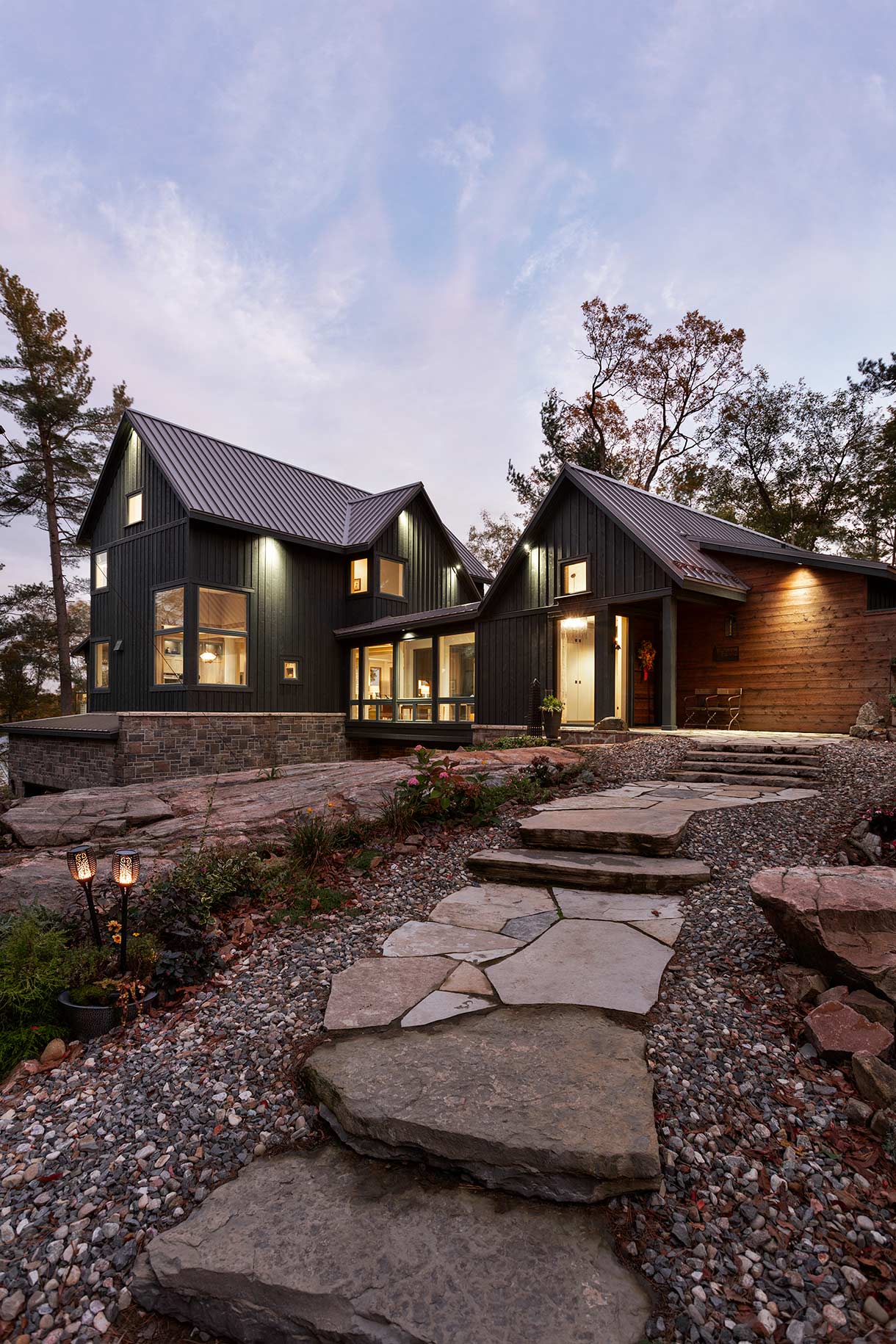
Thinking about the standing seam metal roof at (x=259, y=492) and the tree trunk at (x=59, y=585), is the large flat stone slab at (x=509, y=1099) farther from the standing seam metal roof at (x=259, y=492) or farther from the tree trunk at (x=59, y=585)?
the tree trunk at (x=59, y=585)

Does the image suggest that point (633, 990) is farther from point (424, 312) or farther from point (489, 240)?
point (424, 312)

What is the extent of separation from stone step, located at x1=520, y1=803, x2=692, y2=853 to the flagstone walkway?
1.36 metres

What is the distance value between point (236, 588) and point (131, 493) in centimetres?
408

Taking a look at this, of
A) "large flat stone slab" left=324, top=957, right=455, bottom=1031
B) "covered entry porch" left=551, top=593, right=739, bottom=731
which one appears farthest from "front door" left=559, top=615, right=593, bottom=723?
"large flat stone slab" left=324, top=957, right=455, bottom=1031

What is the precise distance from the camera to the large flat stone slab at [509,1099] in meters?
1.62

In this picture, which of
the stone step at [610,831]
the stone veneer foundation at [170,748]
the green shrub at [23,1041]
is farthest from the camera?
the stone veneer foundation at [170,748]

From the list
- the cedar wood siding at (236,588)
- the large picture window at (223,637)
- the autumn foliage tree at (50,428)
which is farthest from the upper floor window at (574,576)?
the autumn foliage tree at (50,428)

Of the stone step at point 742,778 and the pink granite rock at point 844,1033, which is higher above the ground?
the stone step at point 742,778

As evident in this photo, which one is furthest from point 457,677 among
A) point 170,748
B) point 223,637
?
point 170,748

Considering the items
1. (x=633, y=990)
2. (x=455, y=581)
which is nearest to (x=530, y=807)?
(x=633, y=990)

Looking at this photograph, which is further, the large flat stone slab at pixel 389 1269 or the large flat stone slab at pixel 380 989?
the large flat stone slab at pixel 380 989

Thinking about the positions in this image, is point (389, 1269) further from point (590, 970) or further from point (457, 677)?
point (457, 677)

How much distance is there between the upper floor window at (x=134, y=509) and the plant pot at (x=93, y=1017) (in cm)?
1482

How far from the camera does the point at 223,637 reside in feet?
46.8
